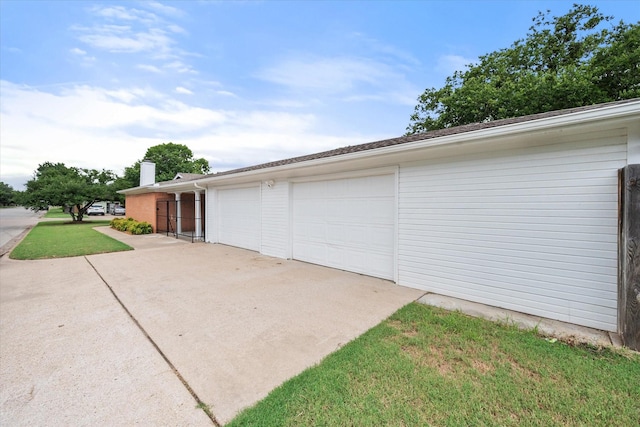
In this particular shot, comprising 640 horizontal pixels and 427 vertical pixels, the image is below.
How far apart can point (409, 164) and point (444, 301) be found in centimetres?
266

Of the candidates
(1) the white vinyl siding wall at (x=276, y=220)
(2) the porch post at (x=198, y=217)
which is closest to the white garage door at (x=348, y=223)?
(1) the white vinyl siding wall at (x=276, y=220)

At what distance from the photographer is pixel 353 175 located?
661 cm

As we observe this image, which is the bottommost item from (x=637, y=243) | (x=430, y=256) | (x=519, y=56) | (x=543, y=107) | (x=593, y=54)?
(x=430, y=256)

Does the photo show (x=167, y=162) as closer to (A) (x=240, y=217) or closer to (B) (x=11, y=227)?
(B) (x=11, y=227)

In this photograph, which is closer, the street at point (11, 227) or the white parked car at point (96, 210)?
the street at point (11, 227)

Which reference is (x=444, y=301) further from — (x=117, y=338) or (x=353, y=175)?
(x=117, y=338)

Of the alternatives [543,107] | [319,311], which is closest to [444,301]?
[319,311]

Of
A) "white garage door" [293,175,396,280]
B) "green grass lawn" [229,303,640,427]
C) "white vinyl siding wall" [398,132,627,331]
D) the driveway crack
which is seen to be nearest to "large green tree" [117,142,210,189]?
"white garage door" [293,175,396,280]

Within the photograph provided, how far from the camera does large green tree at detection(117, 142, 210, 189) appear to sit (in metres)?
37.2

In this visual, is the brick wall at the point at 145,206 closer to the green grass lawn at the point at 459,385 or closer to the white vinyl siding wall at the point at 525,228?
the white vinyl siding wall at the point at 525,228

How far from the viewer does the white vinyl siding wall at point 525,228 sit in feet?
11.6

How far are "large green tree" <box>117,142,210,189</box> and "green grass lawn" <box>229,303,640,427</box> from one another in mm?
40711

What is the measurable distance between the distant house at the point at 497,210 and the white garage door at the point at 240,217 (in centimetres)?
287

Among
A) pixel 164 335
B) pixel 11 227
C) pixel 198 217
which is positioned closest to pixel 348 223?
pixel 164 335
